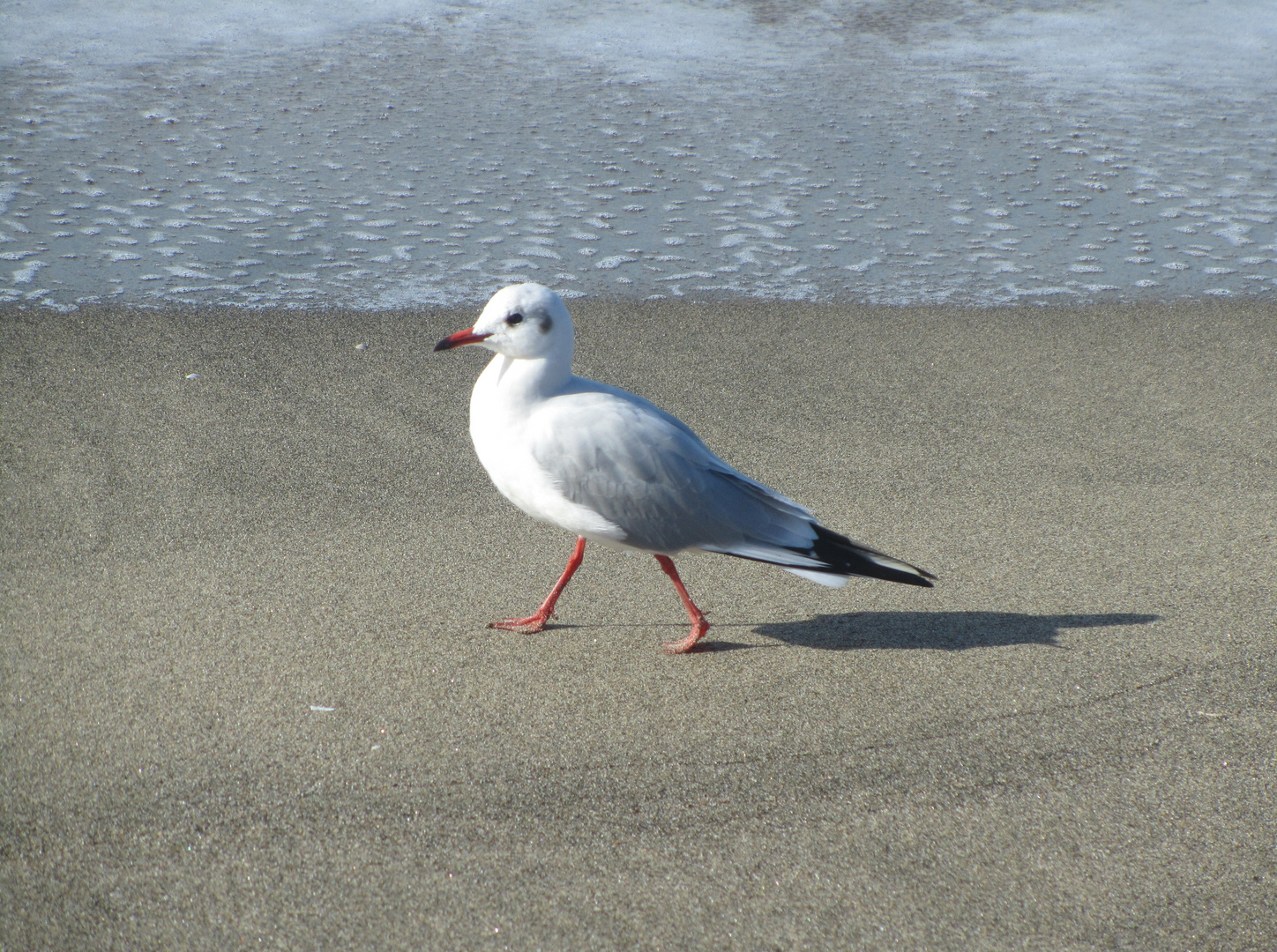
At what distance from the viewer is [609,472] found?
283cm

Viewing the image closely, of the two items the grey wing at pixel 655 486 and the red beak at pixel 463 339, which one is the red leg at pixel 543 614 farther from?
the red beak at pixel 463 339

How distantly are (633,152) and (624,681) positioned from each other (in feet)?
18.3

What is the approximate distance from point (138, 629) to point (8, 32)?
28.9 ft

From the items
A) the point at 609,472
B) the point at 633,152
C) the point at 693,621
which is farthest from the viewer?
the point at 633,152

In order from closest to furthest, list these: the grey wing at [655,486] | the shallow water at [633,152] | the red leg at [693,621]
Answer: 1. the grey wing at [655,486]
2. the red leg at [693,621]
3. the shallow water at [633,152]

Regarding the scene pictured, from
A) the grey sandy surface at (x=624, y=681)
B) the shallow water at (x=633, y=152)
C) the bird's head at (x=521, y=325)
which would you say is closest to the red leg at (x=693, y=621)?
the grey sandy surface at (x=624, y=681)

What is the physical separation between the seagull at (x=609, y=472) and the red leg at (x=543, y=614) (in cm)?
21

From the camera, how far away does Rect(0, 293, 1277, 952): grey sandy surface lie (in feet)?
7.09

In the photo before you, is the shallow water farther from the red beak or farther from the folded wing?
the folded wing

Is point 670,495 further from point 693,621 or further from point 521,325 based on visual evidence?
point 521,325

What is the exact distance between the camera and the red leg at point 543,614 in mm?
3062

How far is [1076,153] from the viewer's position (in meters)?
7.82

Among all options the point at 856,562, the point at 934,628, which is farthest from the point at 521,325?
the point at 934,628

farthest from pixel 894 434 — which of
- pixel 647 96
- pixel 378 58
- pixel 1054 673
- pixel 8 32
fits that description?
pixel 8 32
